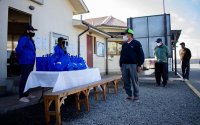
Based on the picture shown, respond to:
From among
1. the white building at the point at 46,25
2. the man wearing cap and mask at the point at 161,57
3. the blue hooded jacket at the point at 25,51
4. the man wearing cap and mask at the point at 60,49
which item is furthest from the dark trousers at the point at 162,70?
the blue hooded jacket at the point at 25,51

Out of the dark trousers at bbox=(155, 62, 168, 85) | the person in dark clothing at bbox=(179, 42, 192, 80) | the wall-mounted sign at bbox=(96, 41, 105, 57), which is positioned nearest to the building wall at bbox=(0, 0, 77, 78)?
the wall-mounted sign at bbox=(96, 41, 105, 57)

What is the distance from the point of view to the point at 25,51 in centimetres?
542

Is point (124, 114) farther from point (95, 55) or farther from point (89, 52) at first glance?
point (95, 55)

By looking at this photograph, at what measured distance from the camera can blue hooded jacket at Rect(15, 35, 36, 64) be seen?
525 centimetres

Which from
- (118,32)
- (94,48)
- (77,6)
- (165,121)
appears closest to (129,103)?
(165,121)

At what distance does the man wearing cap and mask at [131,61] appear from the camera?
5.91 metres

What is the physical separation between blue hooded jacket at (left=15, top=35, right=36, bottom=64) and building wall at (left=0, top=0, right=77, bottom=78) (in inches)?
50.5

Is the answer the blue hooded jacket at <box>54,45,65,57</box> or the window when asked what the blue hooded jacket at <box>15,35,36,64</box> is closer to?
the blue hooded jacket at <box>54,45,65,57</box>

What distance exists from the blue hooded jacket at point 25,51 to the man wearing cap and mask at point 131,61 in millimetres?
2537

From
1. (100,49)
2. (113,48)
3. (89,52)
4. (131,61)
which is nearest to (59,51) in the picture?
(131,61)

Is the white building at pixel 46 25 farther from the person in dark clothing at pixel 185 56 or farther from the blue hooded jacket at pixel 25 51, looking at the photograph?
the person in dark clothing at pixel 185 56

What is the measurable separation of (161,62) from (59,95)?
20.7ft

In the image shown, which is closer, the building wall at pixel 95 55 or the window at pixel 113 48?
the building wall at pixel 95 55

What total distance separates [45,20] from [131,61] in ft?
15.2
